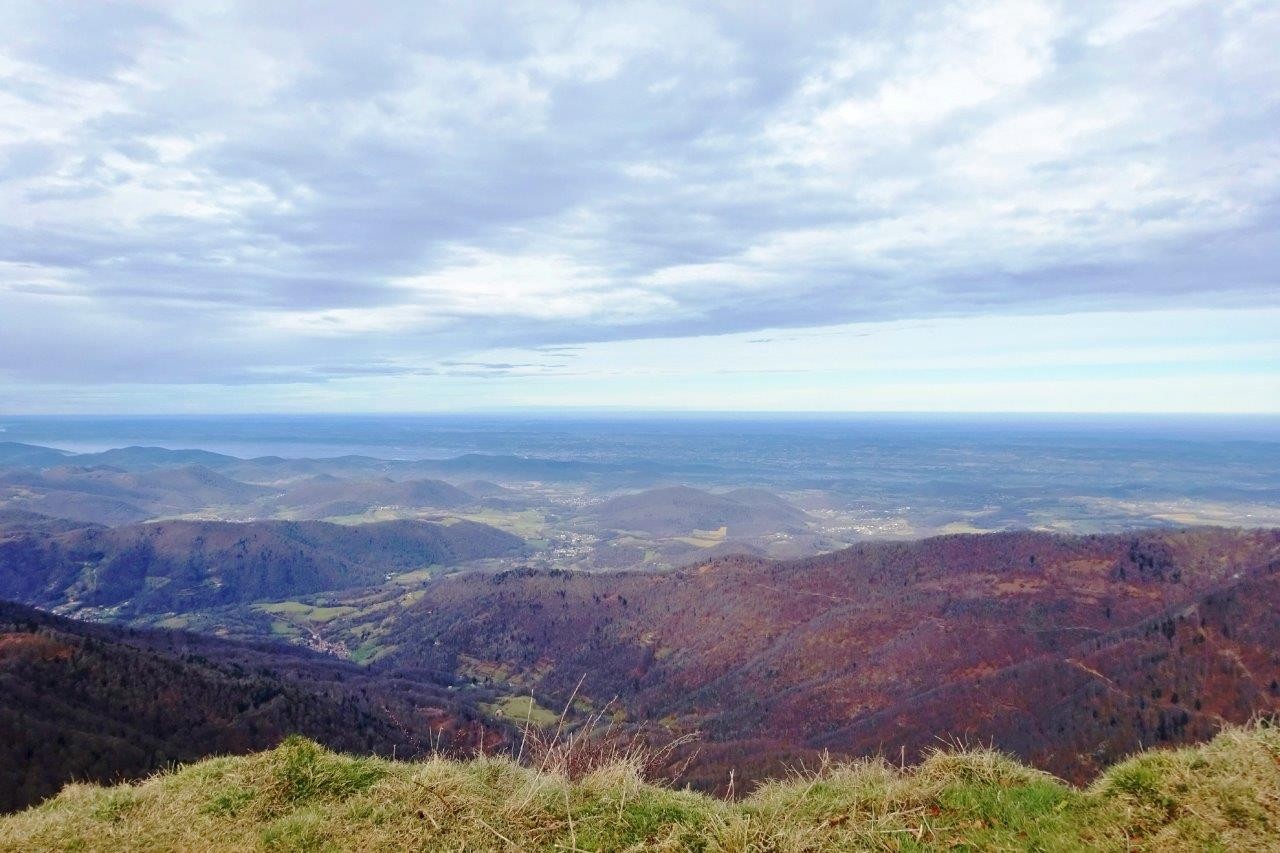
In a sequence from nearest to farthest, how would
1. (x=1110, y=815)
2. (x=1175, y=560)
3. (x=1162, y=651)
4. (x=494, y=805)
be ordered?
(x=1110, y=815), (x=494, y=805), (x=1162, y=651), (x=1175, y=560)

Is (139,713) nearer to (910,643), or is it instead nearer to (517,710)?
(517,710)

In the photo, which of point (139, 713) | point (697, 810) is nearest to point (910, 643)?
point (139, 713)

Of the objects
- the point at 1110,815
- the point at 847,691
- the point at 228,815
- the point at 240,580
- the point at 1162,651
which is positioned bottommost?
the point at 240,580

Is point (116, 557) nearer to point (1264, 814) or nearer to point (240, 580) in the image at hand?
point (240, 580)

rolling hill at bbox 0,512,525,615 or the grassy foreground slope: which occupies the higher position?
the grassy foreground slope

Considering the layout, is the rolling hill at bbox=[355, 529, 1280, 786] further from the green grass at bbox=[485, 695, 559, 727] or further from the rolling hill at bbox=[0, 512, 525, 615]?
the rolling hill at bbox=[0, 512, 525, 615]

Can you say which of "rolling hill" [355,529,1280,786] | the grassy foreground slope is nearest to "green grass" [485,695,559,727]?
"rolling hill" [355,529,1280,786]

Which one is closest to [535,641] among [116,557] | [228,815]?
[228,815]

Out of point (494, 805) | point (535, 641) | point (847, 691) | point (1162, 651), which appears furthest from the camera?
point (535, 641)

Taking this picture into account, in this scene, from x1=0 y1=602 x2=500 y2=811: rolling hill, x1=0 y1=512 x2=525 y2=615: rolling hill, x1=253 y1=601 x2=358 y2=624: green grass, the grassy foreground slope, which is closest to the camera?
the grassy foreground slope
